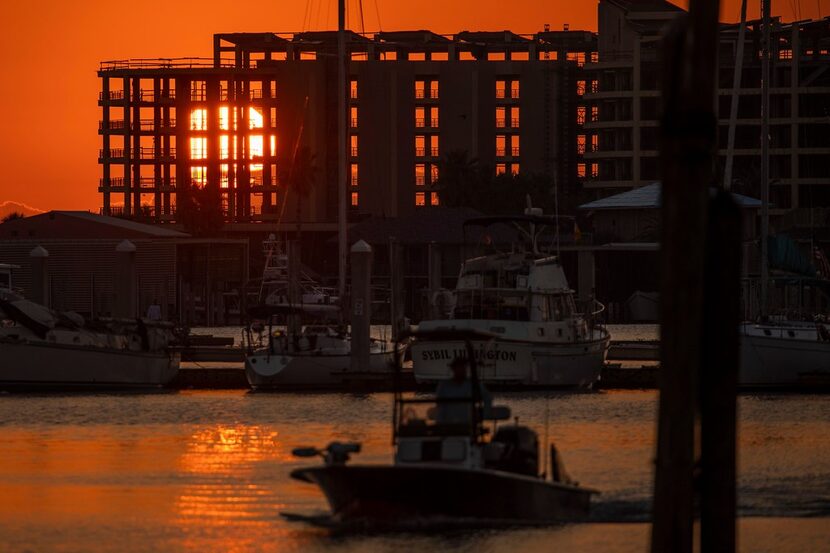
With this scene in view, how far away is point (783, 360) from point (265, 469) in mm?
24454

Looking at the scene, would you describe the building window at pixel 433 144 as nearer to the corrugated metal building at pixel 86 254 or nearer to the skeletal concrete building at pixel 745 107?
the skeletal concrete building at pixel 745 107

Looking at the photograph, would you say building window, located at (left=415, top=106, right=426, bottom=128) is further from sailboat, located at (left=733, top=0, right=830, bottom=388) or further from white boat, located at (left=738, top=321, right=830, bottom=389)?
white boat, located at (left=738, top=321, right=830, bottom=389)

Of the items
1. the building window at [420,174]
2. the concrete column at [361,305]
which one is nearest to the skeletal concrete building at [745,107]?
the building window at [420,174]

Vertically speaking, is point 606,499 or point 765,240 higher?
point 765,240

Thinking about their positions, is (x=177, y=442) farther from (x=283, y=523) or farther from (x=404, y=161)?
(x=404, y=161)

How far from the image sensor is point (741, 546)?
28.0 meters

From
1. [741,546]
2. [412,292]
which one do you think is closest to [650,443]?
[741,546]

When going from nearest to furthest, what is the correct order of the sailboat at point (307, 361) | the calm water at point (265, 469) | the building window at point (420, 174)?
the calm water at point (265, 469), the sailboat at point (307, 361), the building window at point (420, 174)

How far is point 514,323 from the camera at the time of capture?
5388 cm

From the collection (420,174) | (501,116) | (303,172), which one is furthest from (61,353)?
(501,116)

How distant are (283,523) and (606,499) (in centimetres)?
624

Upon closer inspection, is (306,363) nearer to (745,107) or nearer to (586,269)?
(586,269)

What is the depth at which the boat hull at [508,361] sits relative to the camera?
177 ft

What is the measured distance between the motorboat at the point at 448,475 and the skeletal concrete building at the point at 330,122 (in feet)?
491
